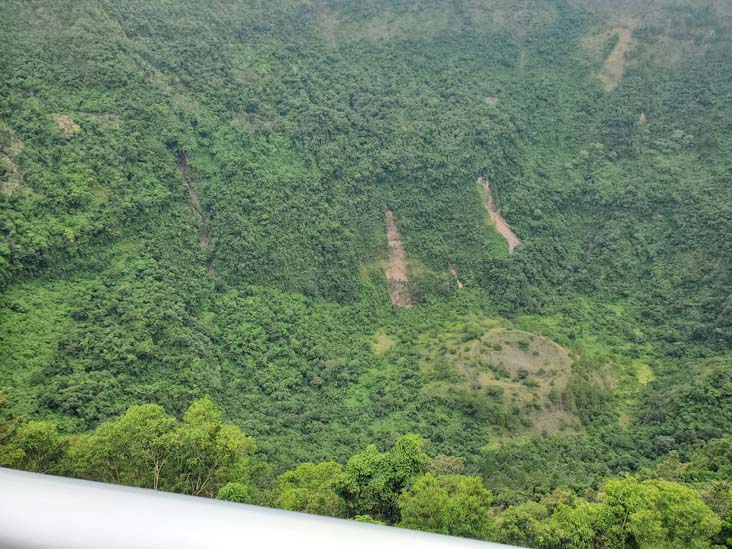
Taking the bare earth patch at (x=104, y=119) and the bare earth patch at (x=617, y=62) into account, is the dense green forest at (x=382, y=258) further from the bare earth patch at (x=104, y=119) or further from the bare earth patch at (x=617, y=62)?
the bare earth patch at (x=104, y=119)

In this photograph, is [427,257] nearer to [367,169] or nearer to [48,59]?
[367,169]

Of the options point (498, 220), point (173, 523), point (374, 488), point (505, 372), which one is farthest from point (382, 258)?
point (173, 523)

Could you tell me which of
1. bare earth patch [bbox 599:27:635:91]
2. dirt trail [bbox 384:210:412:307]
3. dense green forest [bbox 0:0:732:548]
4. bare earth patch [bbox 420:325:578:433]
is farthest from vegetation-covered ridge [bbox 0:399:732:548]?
bare earth patch [bbox 599:27:635:91]

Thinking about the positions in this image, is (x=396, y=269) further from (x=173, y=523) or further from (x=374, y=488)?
(x=173, y=523)

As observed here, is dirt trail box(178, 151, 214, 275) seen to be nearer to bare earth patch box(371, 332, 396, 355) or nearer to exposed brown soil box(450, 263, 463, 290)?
bare earth patch box(371, 332, 396, 355)

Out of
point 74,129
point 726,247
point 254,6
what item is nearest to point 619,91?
point 726,247

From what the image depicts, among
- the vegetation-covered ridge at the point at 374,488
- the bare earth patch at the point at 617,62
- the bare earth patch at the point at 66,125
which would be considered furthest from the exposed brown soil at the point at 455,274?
the bare earth patch at the point at 66,125

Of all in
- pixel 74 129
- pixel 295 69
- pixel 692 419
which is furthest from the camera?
pixel 295 69
